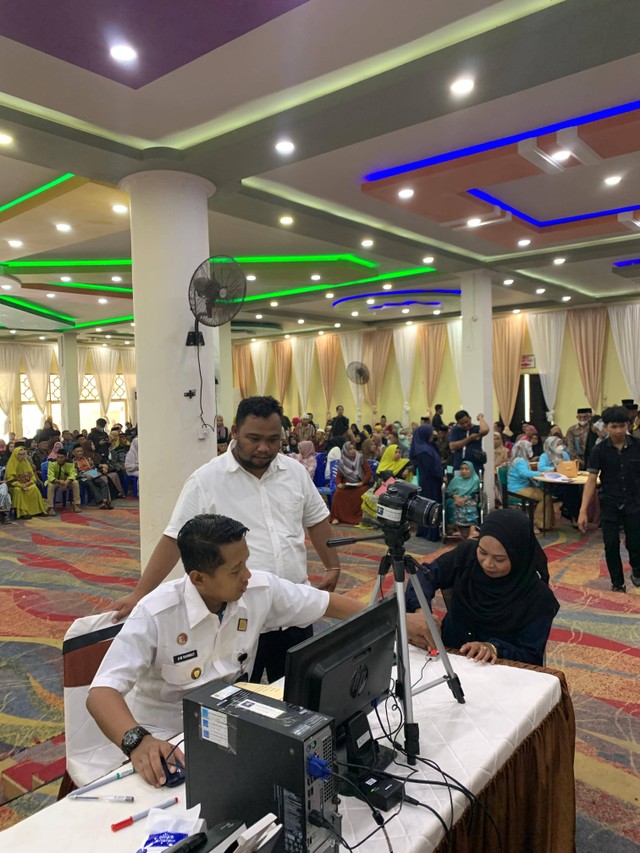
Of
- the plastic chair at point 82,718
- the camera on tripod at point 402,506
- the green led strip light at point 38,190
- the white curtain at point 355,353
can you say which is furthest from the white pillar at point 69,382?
the camera on tripod at point 402,506

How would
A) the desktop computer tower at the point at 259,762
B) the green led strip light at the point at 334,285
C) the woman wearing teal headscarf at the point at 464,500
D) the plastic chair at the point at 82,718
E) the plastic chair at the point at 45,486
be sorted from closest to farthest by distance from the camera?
the desktop computer tower at the point at 259,762 < the plastic chair at the point at 82,718 < the woman wearing teal headscarf at the point at 464,500 < the plastic chair at the point at 45,486 < the green led strip light at the point at 334,285

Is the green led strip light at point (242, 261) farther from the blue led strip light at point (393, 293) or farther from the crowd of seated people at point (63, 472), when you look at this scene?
the crowd of seated people at point (63, 472)

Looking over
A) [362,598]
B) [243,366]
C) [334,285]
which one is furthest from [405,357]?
[362,598]

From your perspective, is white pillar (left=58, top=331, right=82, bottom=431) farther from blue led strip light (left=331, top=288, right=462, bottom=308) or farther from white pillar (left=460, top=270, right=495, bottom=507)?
white pillar (left=460, top=270, right=495, bottom=507)

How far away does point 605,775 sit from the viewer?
2693 millimetres

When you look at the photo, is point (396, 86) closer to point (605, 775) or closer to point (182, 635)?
point (182, 635)

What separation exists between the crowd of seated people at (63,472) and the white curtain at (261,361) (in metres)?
7.15

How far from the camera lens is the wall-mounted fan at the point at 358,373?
641 inches

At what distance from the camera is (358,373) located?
1631 cm

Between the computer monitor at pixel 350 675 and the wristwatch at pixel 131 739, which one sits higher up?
the computer monitor at pixel 350 675

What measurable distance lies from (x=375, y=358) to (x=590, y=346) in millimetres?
5348

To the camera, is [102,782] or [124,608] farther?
[124,608]

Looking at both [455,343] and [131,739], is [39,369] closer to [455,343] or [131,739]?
[455,343]

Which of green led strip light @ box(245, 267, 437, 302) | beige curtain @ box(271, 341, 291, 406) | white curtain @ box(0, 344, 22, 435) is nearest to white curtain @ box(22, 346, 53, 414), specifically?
white curtain @ box(0, 344, 22, 435)
